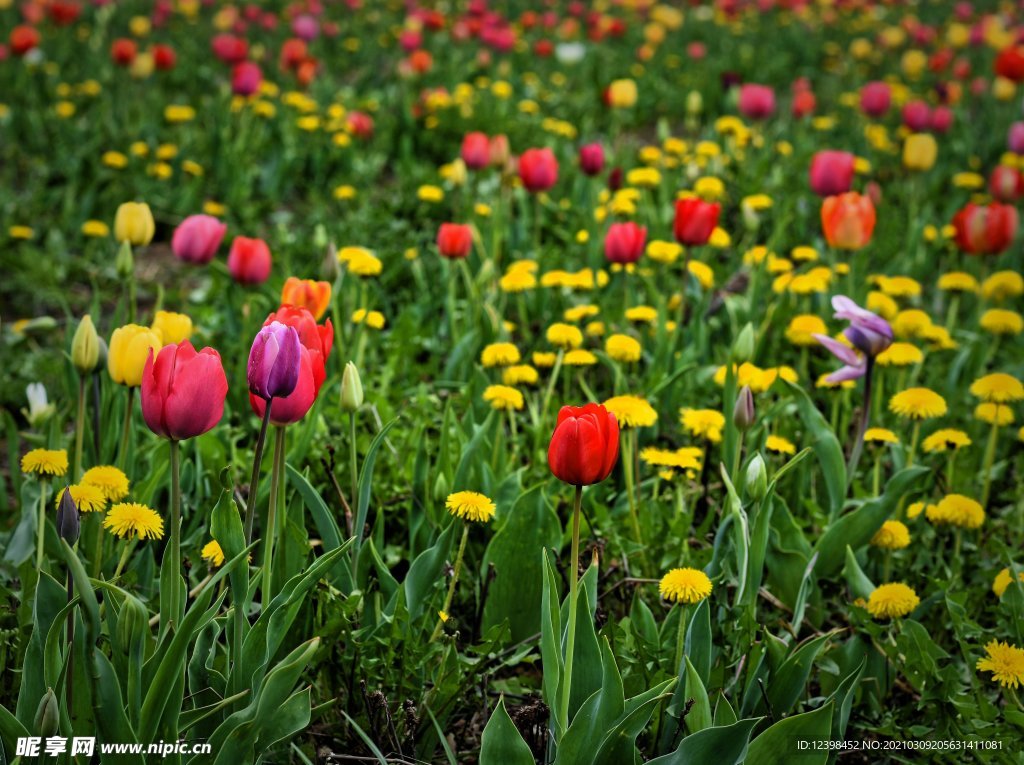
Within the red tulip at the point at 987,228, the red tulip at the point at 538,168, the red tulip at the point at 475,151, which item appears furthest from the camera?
the red tulip at the point at 475,151

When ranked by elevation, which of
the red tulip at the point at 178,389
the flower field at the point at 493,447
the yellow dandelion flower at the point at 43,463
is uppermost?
the red tulip at the point at 178,389

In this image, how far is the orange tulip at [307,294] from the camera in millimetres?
1891

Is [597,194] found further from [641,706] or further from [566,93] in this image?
[641,706]

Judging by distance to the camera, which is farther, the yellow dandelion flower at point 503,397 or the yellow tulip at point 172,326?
the yellow dandelion flower at point 503,397

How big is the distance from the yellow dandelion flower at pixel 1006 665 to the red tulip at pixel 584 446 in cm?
68

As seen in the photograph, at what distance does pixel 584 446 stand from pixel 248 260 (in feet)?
4.22

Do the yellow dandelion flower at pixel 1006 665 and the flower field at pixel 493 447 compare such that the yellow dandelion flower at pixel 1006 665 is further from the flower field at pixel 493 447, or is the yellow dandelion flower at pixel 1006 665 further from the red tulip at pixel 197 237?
the red tulip at pixel 197 237

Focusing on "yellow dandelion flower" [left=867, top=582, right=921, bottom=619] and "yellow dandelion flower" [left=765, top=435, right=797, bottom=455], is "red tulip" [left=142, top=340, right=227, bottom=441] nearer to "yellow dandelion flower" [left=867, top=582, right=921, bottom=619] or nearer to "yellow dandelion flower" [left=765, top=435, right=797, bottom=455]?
"yellow dandelion flower" [left=867, top=582, right=921, bottom=619]

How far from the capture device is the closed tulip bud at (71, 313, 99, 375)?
1669 millimetres

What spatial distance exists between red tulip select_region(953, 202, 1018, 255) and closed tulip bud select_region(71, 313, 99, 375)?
7.65 ft

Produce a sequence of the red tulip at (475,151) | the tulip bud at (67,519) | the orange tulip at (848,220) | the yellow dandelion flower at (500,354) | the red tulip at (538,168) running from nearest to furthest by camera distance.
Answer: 1. the tulip bud at (67,519)
2. the yellow dandelion flower at (500,354)
3. the orange tulip at (848,220)
4. the red tulip at (538,168)
5. the red tulip at (475,151)

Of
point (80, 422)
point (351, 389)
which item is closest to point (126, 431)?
point (80, 422)

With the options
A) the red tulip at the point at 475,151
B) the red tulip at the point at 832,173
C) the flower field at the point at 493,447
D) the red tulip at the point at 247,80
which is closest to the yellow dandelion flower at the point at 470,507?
the flower field at the point at 493,447

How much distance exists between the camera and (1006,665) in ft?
4.79
